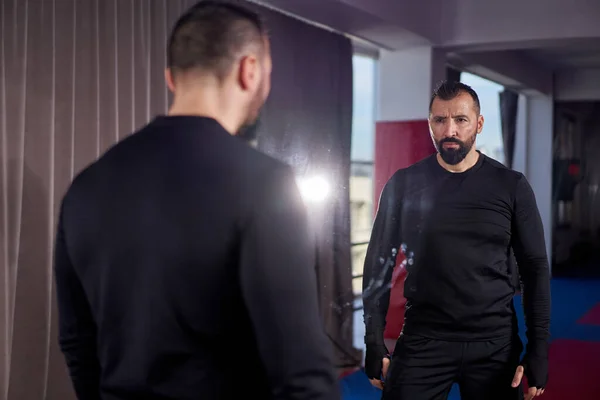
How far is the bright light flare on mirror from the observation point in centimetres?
360

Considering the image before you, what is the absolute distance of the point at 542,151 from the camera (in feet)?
25.8

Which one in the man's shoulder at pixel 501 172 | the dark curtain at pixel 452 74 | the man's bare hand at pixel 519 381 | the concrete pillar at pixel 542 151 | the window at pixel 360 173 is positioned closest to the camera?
the man's bare hand at pixel 519 381

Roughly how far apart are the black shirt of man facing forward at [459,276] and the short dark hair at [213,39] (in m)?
1.04

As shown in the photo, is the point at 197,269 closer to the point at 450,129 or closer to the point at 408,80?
the point at 450,129

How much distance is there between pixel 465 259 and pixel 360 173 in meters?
2.73

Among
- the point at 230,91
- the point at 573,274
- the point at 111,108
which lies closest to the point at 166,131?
the point at 230,91

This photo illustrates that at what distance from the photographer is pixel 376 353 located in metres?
1.84

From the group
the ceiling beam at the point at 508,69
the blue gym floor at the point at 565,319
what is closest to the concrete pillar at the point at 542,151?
the ceiling beam at the point at 508,69

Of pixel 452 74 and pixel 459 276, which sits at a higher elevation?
pixel 452 74

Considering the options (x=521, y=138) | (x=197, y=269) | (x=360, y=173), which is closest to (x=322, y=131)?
(x=360, y=173)

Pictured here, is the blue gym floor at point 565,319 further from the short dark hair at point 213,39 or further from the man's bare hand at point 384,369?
the short dark hair at point 213,39

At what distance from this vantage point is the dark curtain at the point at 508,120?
7456 millimetres

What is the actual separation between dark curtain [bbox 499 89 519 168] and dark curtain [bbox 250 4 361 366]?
3.70 m

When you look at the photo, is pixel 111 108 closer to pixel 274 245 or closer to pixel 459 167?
pixel 459 167
